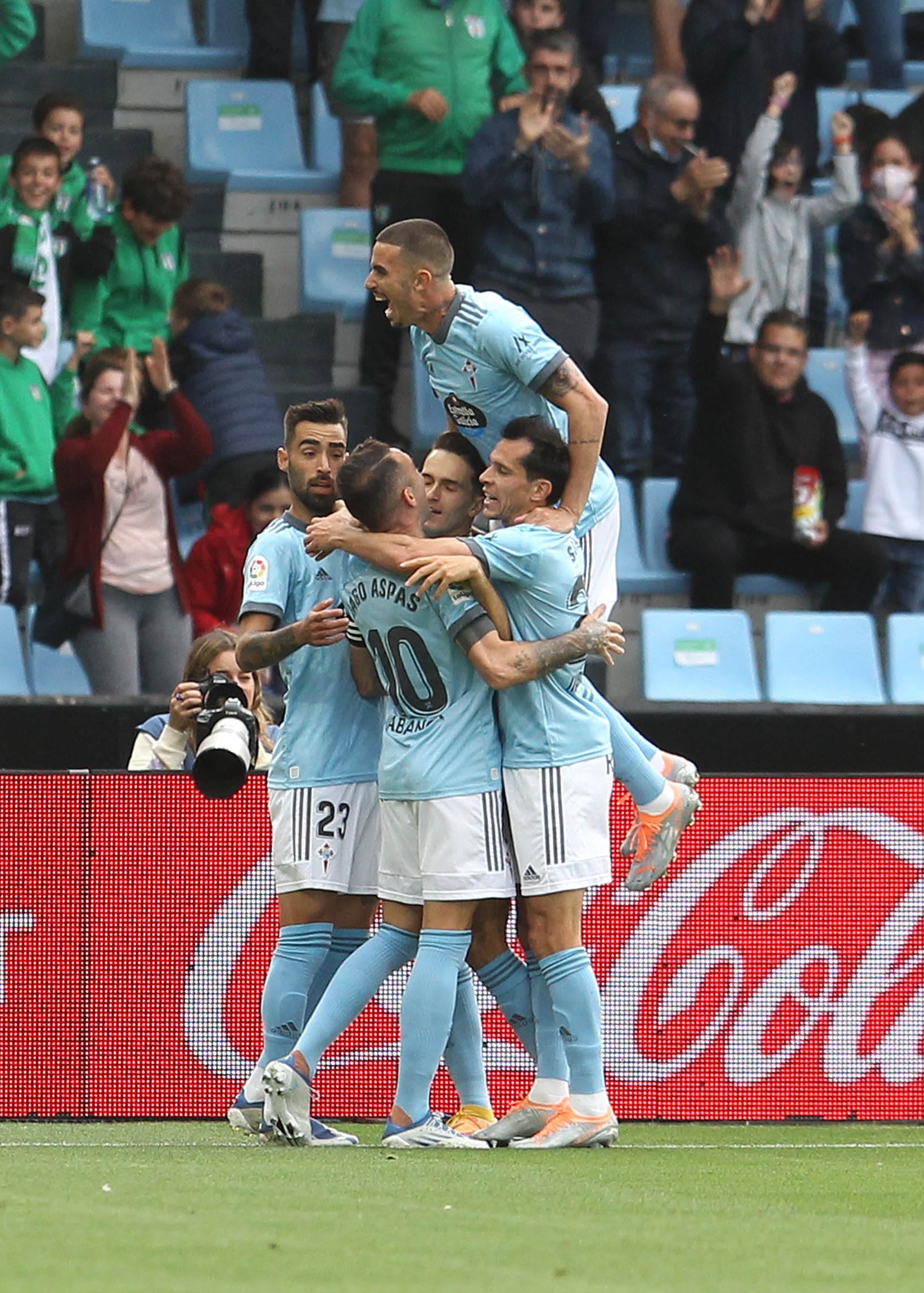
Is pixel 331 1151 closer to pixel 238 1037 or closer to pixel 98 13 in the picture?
pixel 238 1037

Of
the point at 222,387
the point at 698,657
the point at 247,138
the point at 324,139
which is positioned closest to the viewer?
the point at 698,657

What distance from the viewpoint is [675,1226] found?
4492 millimetres

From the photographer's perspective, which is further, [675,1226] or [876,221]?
[876,221]

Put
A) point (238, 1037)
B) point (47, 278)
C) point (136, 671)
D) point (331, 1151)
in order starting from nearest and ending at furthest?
point (331, 1151) < point (238, 1037) < point (136, 671) < point (47, 278)

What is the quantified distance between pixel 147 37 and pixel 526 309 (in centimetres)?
364

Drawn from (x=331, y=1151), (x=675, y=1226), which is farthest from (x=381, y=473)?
(x=675, y=1226)

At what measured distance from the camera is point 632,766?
6586 mm

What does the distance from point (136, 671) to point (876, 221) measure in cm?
508

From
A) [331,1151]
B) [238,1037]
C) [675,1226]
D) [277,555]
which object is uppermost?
[277,555]

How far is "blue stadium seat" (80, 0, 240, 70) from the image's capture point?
13.0m

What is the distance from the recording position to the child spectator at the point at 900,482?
1114 centimetres

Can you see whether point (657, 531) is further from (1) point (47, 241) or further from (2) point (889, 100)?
(2) point (889, 100)

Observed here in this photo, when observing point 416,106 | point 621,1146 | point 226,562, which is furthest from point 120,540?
point 621,1146

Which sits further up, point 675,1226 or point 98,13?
point 98,13
